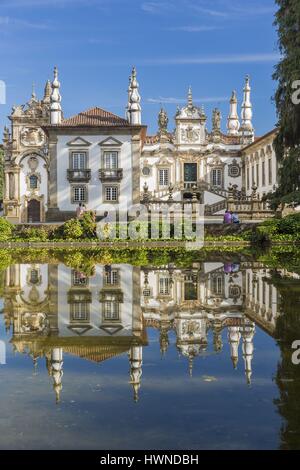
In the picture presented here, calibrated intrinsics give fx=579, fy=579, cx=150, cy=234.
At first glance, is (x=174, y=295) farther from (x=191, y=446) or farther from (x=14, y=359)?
(x=191, y=446)

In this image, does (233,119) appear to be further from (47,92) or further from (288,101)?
(288,101)

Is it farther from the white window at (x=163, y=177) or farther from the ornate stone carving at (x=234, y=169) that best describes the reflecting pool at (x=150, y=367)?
the ornate stone carving at (x=234, y=169)

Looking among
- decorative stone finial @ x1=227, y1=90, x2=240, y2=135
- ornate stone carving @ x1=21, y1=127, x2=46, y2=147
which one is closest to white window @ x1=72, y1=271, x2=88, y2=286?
ornate stone carving @ x1=21, y1=127, x2=46, y2=147

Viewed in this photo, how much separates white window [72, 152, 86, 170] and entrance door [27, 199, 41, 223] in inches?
213

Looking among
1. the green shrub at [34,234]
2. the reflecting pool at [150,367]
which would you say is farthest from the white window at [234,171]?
the reflecting pool at [150,367]

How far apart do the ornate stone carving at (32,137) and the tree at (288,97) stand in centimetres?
2464

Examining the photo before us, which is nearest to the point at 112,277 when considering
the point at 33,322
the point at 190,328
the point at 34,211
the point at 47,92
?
the point at 33,322

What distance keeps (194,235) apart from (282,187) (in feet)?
16.2

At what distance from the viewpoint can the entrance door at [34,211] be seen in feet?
138

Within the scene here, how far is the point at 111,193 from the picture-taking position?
38.2m

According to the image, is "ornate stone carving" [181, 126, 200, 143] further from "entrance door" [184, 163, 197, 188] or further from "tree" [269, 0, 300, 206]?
"tree" [269, 0, 300, 206]

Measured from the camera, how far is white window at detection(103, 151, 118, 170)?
38.0 meters

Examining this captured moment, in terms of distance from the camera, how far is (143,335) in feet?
20.4

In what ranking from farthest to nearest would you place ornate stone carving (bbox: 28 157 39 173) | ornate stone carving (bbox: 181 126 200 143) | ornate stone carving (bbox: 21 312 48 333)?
ornate stone carving (bbox: 181 126 200 143) → ornate stone carving (bbox: 28 157 39 173) → ornate stone carving (bbox: 21 312 48 333)
